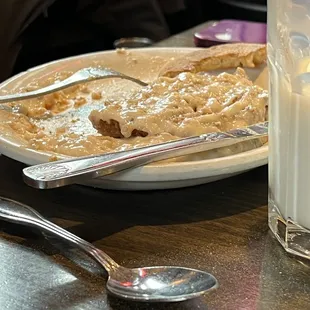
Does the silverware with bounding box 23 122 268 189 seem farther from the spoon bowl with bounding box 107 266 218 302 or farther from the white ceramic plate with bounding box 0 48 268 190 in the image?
the spoon bowl with bounding box 107 266 218 302

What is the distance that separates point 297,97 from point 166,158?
0.16m

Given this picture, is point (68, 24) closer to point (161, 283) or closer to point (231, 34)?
point (231, 34)

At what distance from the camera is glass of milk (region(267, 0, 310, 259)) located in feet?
1.86

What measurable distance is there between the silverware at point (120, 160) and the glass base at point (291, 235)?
0.11 meters

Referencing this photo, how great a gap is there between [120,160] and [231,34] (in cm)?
79

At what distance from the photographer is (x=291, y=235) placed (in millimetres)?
600

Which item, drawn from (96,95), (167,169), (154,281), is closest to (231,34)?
(96,95)

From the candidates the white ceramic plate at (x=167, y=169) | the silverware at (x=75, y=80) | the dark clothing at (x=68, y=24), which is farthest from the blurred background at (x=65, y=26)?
the white ceramic plate at (x=167, y=169)

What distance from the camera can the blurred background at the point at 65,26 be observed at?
183 centimetres

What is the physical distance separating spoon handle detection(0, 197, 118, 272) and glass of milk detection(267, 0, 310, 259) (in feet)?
0.55

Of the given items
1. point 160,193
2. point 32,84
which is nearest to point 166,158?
point 160,193

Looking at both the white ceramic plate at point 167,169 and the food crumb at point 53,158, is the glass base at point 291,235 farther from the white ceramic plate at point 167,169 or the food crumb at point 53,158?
the food crumb at point 53,158

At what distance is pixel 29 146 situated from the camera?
0.75 metres

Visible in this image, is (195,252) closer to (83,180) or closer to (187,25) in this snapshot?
(83,180)
